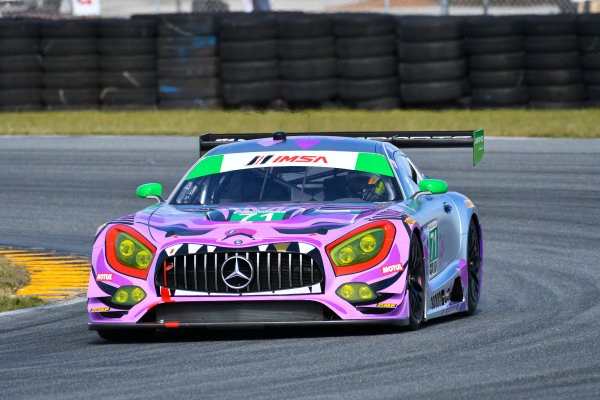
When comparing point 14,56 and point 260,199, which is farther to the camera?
point 14,56

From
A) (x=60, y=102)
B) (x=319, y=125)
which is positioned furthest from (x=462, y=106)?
(x=60, y=102)

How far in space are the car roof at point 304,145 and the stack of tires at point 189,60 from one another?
13.1m

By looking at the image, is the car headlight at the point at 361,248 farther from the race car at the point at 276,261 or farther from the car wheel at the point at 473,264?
the car wheel at the point at 473,264

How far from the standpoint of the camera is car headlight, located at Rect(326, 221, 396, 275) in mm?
6363

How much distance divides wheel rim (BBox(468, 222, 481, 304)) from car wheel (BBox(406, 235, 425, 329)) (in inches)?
55.8

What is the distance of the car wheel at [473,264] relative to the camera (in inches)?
323

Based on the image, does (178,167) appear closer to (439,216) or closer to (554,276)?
(554,276)

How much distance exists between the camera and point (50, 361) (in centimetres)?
608

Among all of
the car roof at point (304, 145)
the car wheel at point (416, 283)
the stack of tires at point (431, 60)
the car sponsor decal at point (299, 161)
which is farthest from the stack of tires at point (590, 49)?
the car wheel at point (416, 283)

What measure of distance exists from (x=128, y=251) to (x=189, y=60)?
1478 cm

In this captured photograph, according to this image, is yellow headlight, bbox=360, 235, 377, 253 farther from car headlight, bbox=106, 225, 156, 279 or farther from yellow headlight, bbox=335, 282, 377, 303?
car headlight, bbox=106, 225, 156, 279

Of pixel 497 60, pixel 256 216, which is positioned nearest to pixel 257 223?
pixel 256 216

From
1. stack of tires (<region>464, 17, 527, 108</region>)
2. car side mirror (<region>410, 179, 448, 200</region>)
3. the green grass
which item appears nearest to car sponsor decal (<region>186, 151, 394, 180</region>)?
car side mirror (<region>410, 179, 448, 200</region>)

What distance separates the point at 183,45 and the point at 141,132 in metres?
2.04
